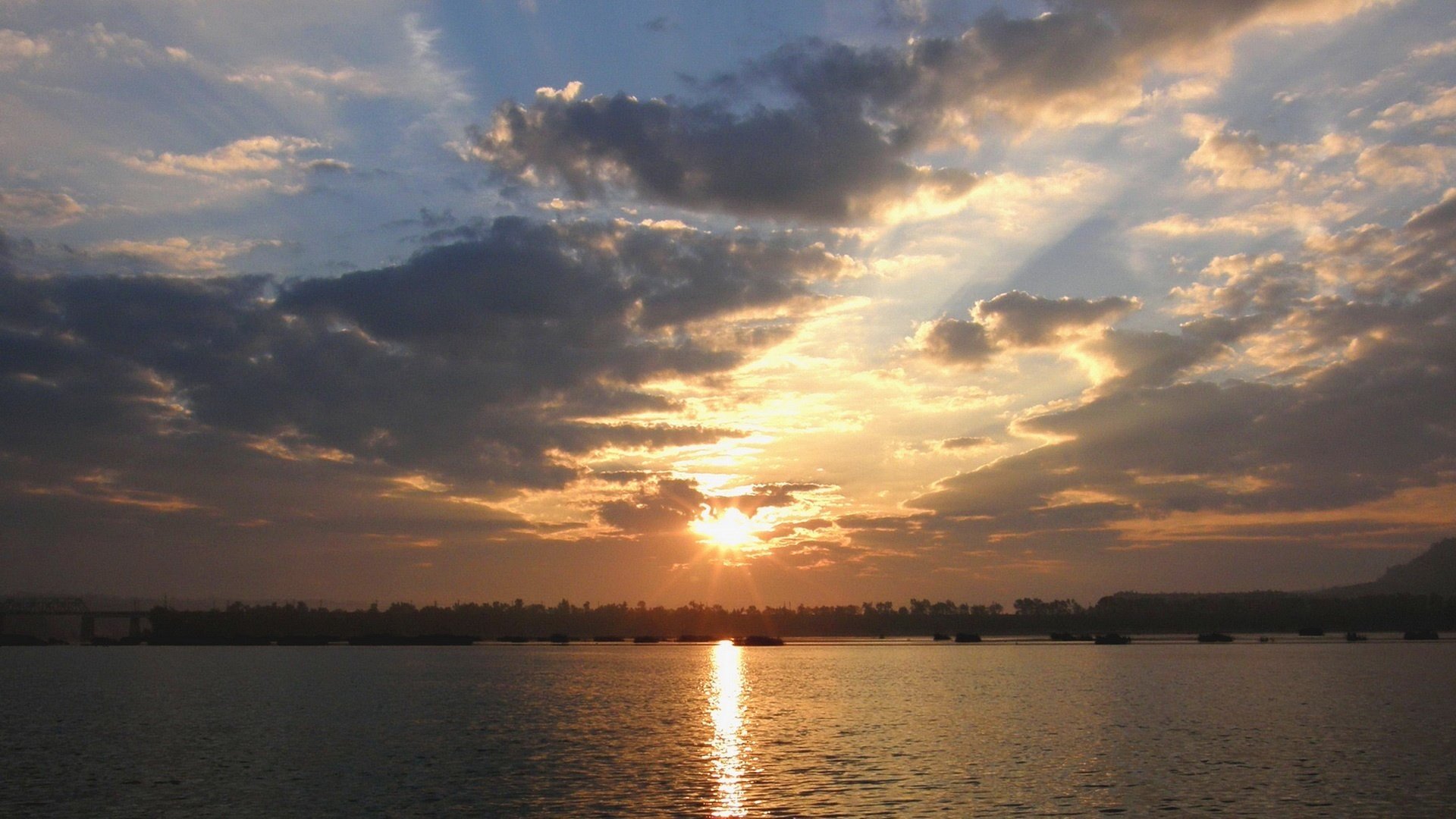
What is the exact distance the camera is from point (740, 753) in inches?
3142

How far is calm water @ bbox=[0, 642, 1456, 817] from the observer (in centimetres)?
5822

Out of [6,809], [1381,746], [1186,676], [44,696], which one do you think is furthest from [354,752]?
[1186,676]

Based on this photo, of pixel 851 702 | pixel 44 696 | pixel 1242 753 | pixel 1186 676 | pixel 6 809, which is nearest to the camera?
pixel 6 809

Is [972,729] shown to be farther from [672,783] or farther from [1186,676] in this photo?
[1186,676]

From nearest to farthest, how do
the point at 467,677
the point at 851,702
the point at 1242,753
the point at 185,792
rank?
the point at 185,792 → the point at 1242,753 → the point at 851,702 → the point at 467,677

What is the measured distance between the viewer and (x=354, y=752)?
268ft

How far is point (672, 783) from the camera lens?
65375 millimetres

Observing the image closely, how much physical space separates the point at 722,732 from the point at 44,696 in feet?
365

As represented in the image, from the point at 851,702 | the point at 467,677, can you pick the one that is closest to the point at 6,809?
the point at 851,702

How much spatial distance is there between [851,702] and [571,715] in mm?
34897

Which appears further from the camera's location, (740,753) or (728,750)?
(728,750)

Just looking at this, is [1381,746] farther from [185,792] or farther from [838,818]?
[185,792]

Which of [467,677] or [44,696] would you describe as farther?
[467,677]

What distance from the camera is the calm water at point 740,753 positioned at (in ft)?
191
